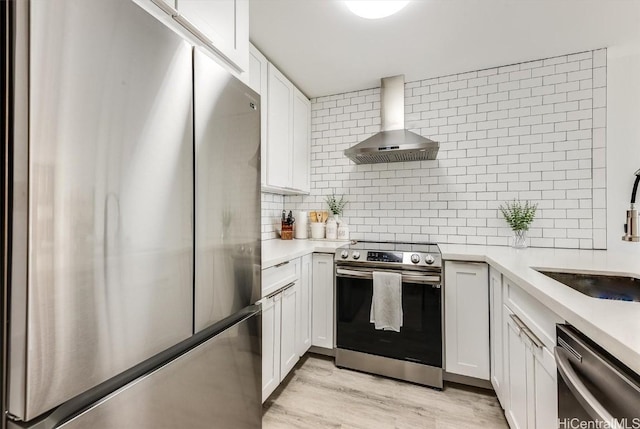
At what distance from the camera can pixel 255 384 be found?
1.20m

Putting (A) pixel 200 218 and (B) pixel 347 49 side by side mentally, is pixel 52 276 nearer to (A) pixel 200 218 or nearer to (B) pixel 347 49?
(A) pixel 200 218

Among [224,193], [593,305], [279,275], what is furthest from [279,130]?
[593,305]

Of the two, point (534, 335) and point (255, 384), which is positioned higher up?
point (534, 335)

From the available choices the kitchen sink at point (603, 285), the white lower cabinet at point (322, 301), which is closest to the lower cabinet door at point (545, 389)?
the kitchen sink at point (603, 285)

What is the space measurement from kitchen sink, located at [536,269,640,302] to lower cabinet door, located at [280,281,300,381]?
1495 millimetres

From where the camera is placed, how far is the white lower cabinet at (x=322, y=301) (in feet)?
7.34

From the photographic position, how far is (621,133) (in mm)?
2057

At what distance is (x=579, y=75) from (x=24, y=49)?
315 cm

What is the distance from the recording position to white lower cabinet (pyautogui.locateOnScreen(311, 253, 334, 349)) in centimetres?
224

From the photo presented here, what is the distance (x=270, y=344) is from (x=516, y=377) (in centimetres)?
130

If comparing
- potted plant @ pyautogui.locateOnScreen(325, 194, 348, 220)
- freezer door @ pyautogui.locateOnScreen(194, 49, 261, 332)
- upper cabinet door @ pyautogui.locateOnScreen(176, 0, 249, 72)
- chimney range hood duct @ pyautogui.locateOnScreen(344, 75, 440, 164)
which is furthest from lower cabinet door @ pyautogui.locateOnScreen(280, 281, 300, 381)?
upper cabinet door @ pyautogui.locateOnScreen(176, 0, 249, 72)

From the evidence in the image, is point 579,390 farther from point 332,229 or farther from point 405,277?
point 332,229

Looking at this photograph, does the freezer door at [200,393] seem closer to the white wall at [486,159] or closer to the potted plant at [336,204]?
the potted plant at [336,204]

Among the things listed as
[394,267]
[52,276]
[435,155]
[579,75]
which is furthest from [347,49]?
[52,276]
